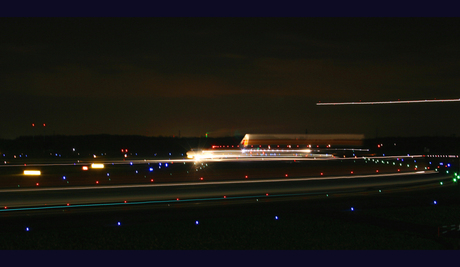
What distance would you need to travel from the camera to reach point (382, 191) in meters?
14.3

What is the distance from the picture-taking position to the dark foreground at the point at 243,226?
26.6 ft

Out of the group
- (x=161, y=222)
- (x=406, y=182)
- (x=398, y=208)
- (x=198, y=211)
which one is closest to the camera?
(x=161, y=222)

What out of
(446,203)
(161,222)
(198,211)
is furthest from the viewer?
(446,203)

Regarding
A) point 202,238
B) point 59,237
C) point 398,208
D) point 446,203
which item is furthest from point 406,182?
point 59,237

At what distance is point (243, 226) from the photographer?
914cm

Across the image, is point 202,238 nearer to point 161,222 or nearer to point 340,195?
point 161,222

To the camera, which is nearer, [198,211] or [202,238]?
[202,238]

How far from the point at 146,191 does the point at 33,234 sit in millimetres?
4858

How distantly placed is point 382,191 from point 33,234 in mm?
12039

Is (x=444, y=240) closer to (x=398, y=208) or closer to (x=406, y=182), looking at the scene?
(x=398, y=208)

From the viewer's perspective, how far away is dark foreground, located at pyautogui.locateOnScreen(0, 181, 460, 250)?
8.09 m

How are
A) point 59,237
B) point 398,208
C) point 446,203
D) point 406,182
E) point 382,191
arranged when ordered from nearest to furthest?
point 59,237 → point 398,208 → point 446,203 → point 382,191 → point 406,182

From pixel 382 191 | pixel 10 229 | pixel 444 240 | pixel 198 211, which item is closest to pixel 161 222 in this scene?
pixel 198 211

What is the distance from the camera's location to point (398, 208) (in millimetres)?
11211
